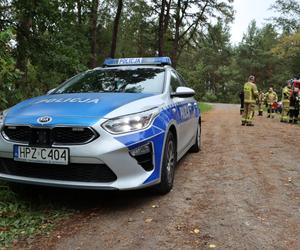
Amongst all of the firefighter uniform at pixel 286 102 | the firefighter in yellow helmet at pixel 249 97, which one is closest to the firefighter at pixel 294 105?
the firefighter uniform at pixel 286 102

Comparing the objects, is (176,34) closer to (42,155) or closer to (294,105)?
(294,105)

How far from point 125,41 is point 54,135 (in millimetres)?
35202

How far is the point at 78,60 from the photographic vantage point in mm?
12062

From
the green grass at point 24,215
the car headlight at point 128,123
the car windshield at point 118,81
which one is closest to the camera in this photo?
the green grass at point 24,215

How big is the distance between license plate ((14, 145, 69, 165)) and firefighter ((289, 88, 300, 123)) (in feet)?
49.5

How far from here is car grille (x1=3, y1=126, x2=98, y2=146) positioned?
4344mm

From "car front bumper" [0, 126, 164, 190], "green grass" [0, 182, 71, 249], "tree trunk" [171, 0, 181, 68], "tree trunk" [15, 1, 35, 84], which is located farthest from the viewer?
"tree trunk" [171, 0, 181, 68]

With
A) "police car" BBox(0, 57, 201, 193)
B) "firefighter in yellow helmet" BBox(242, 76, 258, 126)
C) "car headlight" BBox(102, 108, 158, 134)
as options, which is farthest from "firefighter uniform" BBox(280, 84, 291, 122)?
"car headlight" BBox(102, 108, 158, 134)

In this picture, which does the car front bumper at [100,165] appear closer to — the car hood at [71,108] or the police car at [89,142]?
the police car at [89,142]

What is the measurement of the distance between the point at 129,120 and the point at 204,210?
134 centimetres

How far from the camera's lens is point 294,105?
17766 mm

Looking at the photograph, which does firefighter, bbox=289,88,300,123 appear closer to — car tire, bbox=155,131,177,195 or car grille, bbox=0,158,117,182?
car tire, bbox=155,131,177,195

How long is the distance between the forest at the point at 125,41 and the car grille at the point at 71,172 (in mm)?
2002

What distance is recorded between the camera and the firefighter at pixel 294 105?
1764cm
